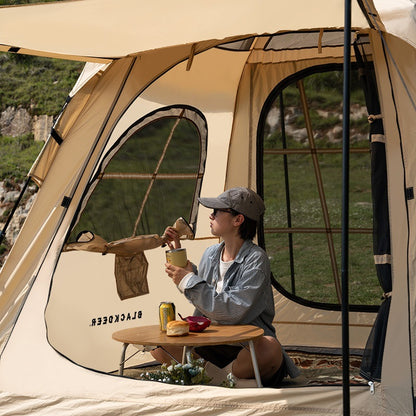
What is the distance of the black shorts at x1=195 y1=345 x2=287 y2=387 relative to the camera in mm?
3861

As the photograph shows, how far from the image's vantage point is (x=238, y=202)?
3977 mm

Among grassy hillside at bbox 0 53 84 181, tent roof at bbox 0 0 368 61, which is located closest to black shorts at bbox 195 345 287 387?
tent roof at bbox 0 0 368 61

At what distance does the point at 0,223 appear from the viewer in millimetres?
10172

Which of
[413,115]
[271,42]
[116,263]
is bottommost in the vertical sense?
[116,263]

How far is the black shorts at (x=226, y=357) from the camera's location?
152 inches

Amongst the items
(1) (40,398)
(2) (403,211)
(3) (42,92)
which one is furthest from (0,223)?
(2) (403,211)

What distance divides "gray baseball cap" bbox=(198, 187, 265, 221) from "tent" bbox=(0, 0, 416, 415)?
664 millimetres

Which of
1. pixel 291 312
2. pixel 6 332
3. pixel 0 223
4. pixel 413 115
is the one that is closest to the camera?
pixel 413 115

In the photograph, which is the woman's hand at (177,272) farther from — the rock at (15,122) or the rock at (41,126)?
the rock at (15,122)

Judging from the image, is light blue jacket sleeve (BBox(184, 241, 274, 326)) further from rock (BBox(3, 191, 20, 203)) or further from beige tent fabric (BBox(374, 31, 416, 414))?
rock (BBox(3, 191, 20, 203))

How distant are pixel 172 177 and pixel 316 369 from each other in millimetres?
1623

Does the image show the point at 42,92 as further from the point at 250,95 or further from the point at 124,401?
the point at 124,401

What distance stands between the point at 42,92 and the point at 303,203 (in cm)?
488

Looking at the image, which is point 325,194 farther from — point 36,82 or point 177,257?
point 177,257
